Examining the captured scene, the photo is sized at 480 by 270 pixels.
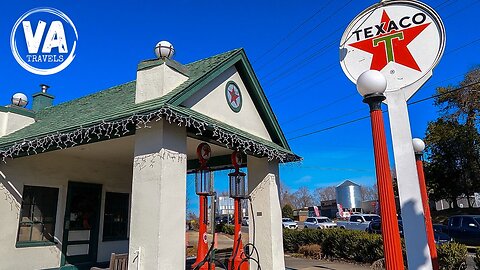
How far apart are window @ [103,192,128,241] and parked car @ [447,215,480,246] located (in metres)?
14.9

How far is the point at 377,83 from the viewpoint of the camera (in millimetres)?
3537

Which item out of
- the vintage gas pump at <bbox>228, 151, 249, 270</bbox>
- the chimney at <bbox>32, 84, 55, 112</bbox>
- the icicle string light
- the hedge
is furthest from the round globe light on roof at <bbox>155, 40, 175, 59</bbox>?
the hedge

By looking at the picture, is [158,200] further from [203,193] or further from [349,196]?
[349,196]

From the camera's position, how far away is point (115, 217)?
1028 cm

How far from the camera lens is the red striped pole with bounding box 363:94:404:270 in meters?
3.18

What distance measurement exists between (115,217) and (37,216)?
7.24 ft

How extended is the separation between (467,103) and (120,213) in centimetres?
2748

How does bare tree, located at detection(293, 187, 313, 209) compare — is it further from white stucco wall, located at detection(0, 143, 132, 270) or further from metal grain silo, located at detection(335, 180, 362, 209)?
→ white stucco wall, located at detection(0, 143, 132, 270)

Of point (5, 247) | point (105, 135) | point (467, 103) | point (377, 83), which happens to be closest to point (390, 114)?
point (377, 83)

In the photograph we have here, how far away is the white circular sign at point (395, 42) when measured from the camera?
4.00 metres

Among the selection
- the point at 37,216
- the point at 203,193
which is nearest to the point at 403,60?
the point at 203,193

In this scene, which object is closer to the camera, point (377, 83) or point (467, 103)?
point (377, 83)

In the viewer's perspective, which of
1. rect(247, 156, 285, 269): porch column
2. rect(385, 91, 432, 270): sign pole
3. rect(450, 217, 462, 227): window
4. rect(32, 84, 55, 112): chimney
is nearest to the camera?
rect(385, 91, 432, 270): sign pole

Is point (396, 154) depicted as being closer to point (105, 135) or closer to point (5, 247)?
point (105, 135)
